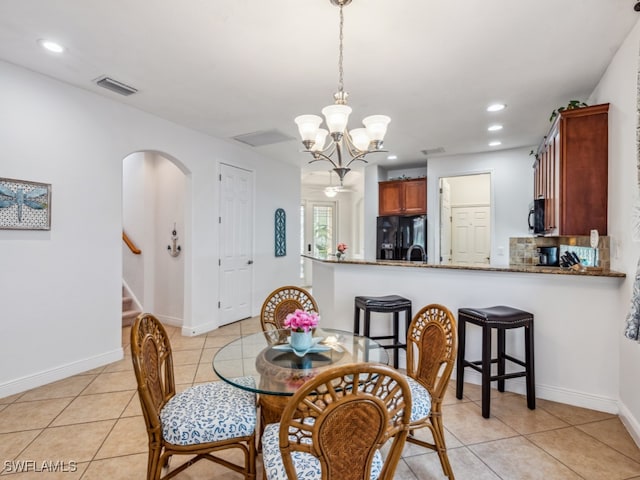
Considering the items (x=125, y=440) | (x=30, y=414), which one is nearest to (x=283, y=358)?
(x=125, y=440)

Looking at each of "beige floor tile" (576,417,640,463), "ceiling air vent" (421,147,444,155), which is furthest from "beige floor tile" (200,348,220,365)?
"ceiling air vent" (421,147,444,155)

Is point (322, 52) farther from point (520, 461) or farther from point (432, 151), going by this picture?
point (432, 151)

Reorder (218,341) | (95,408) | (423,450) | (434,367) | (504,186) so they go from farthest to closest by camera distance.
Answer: (504,186)
(218,341)
(95,408)
(423,450)
(434,367)

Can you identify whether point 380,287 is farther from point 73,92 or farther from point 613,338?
point 73,92

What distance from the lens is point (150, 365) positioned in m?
1.65

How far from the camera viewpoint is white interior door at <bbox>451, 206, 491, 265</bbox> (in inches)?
Answer: 258

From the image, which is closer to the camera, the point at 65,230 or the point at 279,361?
the point at 279,361

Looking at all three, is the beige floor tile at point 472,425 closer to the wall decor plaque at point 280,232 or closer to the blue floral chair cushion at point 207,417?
the blue floral chair cushion at point 207,417

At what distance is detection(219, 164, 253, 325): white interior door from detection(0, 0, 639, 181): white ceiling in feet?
4.42

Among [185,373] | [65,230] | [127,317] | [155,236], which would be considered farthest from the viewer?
[155,236]

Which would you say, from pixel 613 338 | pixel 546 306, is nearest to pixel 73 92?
pixel 546 306

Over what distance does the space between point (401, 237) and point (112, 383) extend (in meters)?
4.59

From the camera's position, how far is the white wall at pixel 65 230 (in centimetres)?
281

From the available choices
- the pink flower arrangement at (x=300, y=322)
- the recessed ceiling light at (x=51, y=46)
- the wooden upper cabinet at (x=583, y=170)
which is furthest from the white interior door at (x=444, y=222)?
the recessed ceiling light at (x=51, y=46)
